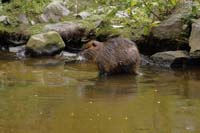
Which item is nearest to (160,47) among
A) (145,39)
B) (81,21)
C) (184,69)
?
(145,39)

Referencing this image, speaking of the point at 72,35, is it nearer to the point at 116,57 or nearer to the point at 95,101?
the point at 116,57

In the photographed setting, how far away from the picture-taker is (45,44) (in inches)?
467

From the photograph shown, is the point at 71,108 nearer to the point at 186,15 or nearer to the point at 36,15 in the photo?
the point at 186,15

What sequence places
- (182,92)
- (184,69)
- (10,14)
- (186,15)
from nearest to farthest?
1. (182,92)
2. (184,69)
3. (186,15)
4. (10,14)

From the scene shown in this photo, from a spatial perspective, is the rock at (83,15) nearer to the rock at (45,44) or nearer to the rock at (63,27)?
the rock at (63,27)

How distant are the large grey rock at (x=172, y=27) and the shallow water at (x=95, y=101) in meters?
1.04

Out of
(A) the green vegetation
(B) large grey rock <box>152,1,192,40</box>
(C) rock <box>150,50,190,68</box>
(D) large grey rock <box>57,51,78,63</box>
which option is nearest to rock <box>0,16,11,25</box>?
(A) the green vegetation

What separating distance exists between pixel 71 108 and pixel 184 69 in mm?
4121

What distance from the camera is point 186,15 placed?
10633 mm

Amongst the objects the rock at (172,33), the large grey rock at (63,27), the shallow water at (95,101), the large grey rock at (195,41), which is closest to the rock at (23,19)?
the large grey rock at (63,27)

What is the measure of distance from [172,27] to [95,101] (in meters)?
4.31

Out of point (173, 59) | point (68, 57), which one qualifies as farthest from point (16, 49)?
point (173, 59)

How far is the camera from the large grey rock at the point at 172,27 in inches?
418

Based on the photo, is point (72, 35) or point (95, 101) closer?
point (95, 101)
